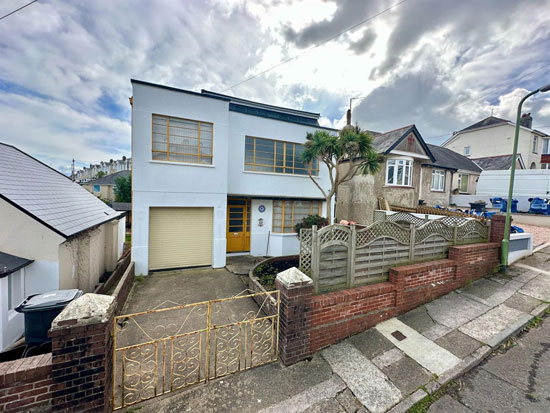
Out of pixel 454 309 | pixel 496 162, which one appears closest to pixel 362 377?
pixel 454 309

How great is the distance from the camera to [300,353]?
389 cm

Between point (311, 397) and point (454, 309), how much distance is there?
14.8 ft

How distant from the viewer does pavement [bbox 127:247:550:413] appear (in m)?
3.10

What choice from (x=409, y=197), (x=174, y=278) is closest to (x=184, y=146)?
(x=174, y=278)

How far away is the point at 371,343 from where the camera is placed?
4.36 m

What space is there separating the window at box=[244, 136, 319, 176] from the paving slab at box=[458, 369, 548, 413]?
8.62 m

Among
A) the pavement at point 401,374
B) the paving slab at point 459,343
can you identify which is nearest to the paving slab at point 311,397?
the pavement at point 401,374

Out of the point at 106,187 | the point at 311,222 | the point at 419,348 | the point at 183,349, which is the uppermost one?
the point at 106,187

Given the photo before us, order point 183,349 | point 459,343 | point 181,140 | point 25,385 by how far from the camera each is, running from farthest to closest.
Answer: point 181,140 → point 459,343 → point 183,349 → point 25,385

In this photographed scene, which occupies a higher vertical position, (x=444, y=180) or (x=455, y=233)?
(x=444, y=180)

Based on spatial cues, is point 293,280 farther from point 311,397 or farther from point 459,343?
point 459,343

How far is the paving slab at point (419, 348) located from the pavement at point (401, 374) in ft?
0.06

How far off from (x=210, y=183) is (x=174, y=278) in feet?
12.0

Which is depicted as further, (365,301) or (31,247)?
(31,247)
